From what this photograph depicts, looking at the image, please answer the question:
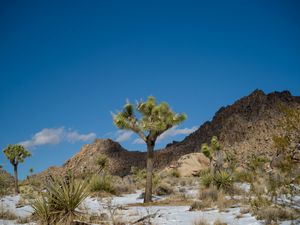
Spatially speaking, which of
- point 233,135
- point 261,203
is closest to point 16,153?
point 261,203

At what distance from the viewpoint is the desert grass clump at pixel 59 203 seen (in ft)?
25.6

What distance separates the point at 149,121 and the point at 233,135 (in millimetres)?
47049

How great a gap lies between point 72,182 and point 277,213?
4.97 m

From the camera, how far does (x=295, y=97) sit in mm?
67375

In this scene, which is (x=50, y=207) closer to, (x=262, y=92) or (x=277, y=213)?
(x=277, y=213)

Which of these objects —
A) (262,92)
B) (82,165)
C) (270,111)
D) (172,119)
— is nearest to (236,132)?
(270,111)

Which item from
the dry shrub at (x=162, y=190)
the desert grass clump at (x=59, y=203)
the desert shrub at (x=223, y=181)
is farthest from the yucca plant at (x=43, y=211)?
the dry shrub at (x=162, y=190)

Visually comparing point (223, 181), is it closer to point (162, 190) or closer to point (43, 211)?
point (162, 190)

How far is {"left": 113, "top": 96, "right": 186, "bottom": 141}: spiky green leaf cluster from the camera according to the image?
17.1 meters

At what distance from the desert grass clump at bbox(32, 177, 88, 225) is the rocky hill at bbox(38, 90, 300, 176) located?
148 ft

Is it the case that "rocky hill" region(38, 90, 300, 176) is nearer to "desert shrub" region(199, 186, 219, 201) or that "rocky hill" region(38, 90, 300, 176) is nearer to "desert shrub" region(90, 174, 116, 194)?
"desert shrub" region(90, 174, 116, 194)

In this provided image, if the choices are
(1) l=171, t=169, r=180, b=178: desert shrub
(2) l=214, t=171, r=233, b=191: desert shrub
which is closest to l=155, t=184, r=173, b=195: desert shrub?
(2) l=214, t=171, r=233, b=191: desert shrub

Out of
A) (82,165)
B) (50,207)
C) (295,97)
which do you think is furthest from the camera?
(82,165)

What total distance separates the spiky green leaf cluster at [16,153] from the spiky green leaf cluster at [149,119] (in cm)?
1827
